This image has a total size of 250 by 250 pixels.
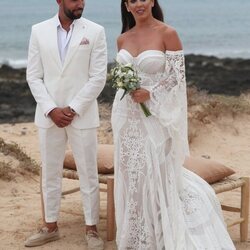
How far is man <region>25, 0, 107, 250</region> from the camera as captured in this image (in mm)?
5793

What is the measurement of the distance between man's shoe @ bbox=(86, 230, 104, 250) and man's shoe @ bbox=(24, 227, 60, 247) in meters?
0.36

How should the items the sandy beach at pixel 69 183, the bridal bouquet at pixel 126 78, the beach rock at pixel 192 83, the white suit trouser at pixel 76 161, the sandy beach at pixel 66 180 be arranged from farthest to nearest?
the beach rock at pixel 192 83, the sandy beach at pixel 66 180, the sandy beach at pixel 69 183, the white suit trouser at pixel 76 161, the bridal bouquet at pixel 126 78

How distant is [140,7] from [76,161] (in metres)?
1.35

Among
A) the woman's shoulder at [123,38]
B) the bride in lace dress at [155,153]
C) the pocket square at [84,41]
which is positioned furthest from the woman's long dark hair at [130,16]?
the pocket square at [84,41]

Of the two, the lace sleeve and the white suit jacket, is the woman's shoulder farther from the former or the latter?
the lace sleeve

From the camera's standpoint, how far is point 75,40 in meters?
5.80

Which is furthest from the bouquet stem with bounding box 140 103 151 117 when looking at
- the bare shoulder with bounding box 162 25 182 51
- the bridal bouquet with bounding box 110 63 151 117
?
the bare shoulder with bounding box 162 25 182 51

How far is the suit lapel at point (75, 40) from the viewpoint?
19.0 ft

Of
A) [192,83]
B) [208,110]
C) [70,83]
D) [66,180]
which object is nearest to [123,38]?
[70,83]

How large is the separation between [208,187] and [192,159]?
2.33 feet

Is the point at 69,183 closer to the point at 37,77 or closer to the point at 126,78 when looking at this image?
the point at 37,77

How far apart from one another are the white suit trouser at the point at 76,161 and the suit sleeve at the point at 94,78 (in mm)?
215

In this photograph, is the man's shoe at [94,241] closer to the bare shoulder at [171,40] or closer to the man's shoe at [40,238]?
the man's shoe at [40,238]

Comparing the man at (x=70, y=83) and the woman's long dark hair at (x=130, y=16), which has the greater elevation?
the woman's long dark hair at (x=130, y=16)
